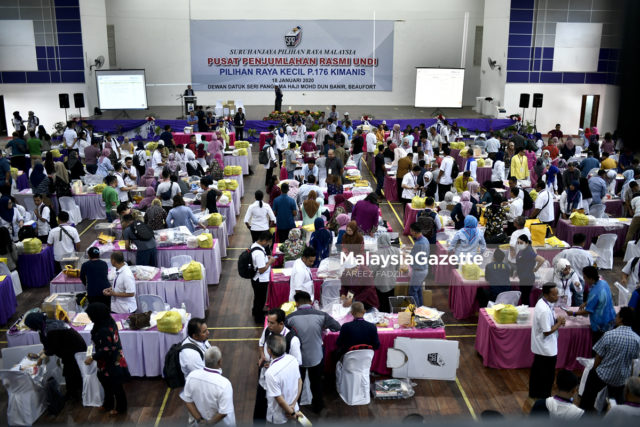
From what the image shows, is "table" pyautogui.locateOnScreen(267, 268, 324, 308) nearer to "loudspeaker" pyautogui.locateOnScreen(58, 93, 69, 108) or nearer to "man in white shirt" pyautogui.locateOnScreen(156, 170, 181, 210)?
"man in white shirt" pyautogui.locateOnScreen(156, 170, 181, 210)

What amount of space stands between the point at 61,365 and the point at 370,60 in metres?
21.9

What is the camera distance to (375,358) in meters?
6.61

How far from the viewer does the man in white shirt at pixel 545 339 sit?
580cm

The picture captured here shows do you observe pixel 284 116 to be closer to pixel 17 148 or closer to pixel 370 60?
pixel 370 60

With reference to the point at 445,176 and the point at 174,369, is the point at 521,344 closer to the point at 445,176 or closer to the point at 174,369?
the point at 174,369

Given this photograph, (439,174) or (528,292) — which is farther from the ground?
(439,174)

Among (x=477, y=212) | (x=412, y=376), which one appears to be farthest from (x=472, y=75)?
(x=412, y=376)

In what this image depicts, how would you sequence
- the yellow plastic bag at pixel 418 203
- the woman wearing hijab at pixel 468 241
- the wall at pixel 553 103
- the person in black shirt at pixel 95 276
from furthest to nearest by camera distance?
the wall at pixel 553 103 < the yellow plastic bag at pixel 418 203 < the woman wearing hijab at pixel 468 241 < the person in black shirt at pixel 95 276

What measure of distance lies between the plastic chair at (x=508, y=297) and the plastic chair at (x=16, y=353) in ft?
17.3

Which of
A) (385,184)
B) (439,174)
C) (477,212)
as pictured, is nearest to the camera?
(477,212)

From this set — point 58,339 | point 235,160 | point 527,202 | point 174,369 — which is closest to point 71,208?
point 235,160

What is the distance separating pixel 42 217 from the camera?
9.48 m

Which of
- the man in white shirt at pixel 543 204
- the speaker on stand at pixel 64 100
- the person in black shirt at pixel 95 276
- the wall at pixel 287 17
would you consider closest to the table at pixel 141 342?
the person in black shirt at pixel 95 276

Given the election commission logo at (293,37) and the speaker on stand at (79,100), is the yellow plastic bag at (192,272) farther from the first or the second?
the election commission logo at (293,37)
